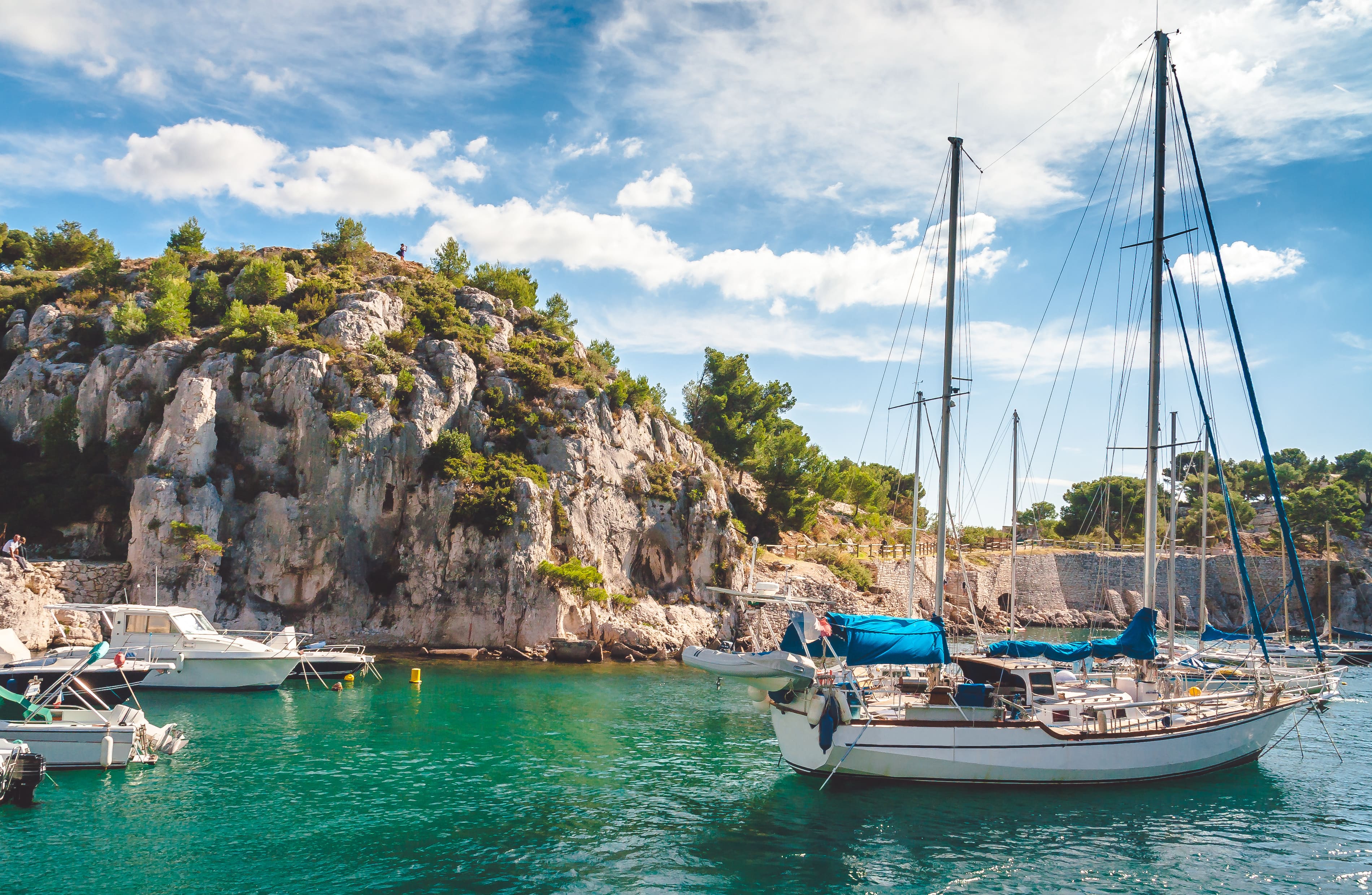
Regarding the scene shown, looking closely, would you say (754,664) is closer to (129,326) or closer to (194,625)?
(194,625)

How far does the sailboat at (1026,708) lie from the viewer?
21.2m

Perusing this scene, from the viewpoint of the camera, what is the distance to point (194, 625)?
35312 mm

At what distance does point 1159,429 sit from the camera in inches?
1005

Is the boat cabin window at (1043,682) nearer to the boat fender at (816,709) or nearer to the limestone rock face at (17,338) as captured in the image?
the boat fender at (816,709)

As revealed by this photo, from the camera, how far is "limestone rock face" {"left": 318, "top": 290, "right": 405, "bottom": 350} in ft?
163

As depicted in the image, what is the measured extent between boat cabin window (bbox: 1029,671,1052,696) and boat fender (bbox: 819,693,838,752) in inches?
247

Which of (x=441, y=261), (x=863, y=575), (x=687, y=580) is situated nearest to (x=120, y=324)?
(x=441, y=261)

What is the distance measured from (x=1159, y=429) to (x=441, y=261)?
196ft

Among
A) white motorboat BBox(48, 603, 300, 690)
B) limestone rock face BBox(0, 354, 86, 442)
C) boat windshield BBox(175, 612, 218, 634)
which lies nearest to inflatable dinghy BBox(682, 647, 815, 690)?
white motorboat BBox(48, 603, 300, 690)

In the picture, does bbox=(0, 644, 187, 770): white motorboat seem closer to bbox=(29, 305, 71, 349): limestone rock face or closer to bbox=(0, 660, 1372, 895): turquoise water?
bbox=(0, 660, 1372, 895): turquoise water

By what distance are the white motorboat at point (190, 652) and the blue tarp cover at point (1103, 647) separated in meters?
29.8

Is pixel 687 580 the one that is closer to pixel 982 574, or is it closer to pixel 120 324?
pixel 982 574

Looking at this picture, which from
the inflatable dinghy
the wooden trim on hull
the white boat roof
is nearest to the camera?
the inflatable dinghy

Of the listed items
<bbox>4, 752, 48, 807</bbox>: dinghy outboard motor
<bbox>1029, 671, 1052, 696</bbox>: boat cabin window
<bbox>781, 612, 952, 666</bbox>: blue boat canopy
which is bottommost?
<bbox>4, 752, 48, 807</bbox>: dinghy outboard motor
